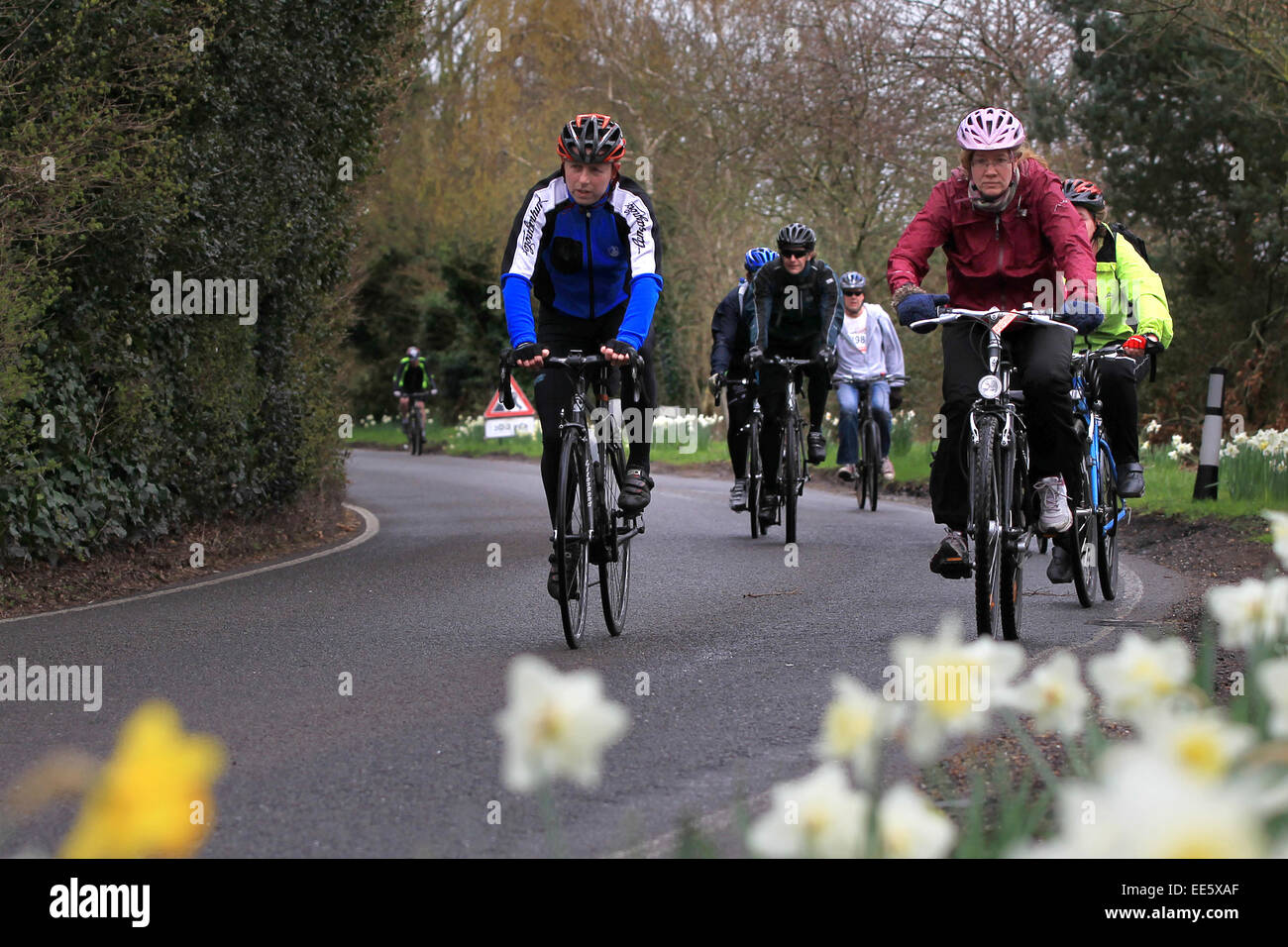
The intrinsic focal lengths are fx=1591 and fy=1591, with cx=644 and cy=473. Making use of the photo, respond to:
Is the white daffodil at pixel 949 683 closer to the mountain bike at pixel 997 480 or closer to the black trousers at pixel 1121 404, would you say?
the mountain bike at pixel 997 480

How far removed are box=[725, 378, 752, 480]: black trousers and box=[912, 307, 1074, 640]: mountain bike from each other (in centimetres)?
518

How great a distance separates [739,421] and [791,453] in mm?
1098

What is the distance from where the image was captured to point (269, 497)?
12070mm

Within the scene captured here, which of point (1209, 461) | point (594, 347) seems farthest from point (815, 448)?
point (594, 347)

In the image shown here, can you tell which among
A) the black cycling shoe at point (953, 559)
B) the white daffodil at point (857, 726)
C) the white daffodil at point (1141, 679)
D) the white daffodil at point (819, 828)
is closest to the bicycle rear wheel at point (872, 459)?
the black cycling shoe at point (953, 559)

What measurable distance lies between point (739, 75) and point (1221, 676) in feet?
73.1

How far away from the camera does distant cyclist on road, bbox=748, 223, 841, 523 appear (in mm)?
11508

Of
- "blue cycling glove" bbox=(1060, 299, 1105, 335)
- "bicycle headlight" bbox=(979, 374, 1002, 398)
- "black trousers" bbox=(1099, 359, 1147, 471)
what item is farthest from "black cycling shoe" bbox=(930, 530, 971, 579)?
"black trousers" bbox=(1099, 359, 1147, 471)

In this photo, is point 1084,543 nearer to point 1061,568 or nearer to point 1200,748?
point 1061,568

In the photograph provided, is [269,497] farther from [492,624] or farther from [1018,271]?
[1018,271]

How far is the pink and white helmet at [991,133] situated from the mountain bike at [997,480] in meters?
0.70

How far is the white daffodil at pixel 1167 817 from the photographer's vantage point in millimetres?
1617

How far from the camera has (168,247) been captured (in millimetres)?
9945

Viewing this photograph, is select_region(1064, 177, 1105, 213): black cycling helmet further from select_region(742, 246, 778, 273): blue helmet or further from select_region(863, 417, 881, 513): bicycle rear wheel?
select_region(863, 417, 881, 513): bicycle rear wheel
